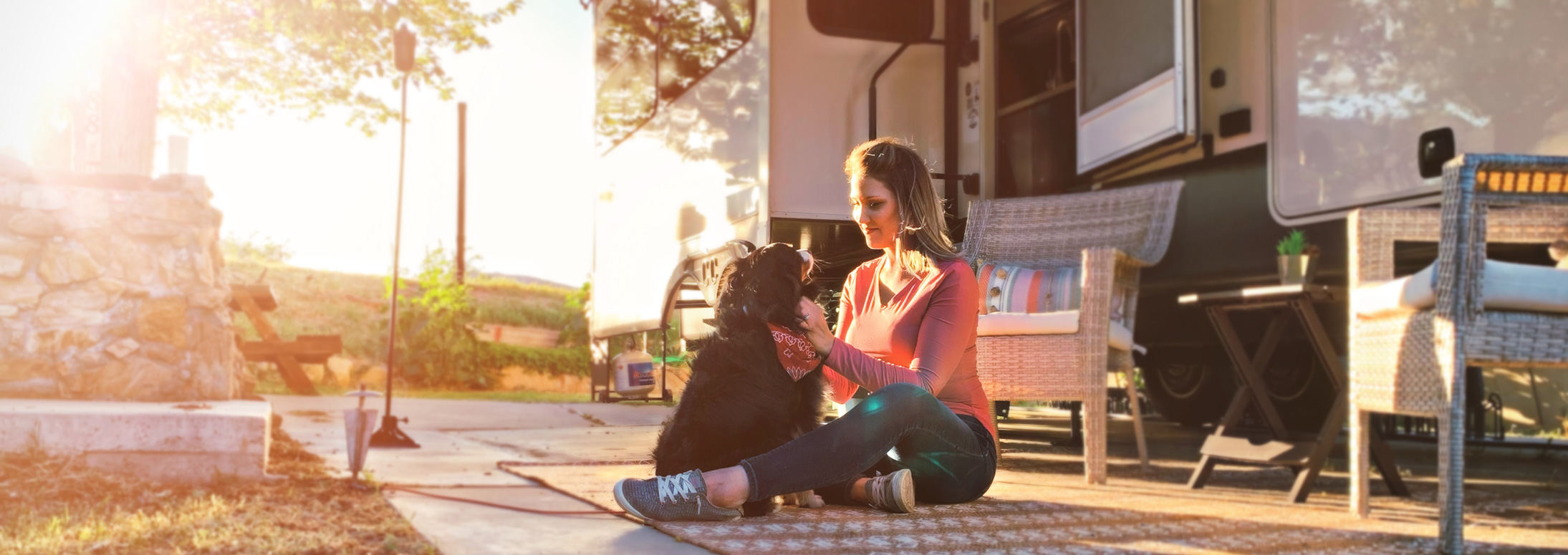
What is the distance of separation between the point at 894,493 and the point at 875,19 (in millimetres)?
409

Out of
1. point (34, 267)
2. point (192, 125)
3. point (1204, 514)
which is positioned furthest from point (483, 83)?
point (34, 267)

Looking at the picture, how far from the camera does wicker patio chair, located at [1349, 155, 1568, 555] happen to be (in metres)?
1.88

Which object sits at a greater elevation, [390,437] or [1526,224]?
[1526,224]

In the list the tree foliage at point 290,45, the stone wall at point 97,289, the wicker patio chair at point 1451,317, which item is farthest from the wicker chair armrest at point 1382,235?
the stone wall at point 97,289

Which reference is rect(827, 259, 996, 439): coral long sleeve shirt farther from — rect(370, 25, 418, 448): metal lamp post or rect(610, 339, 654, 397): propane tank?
rect(370, 25, 418, 448): metal lamp post

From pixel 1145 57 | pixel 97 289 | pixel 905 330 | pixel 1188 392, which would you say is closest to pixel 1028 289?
pixel 905 330

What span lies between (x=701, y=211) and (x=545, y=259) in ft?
1.19

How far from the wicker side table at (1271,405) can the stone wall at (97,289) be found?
A: 3605 millimetres

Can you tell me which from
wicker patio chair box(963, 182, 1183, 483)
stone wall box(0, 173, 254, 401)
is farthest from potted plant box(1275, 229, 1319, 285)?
stone wall box(0, 173, 254, 401)

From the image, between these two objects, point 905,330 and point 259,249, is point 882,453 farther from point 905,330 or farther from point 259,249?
point 259,249

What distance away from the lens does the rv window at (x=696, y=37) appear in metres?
0.82

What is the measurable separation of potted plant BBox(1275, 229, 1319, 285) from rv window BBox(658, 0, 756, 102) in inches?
101

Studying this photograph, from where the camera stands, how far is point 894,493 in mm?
682

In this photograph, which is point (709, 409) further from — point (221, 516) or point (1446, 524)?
point (221, 516)
